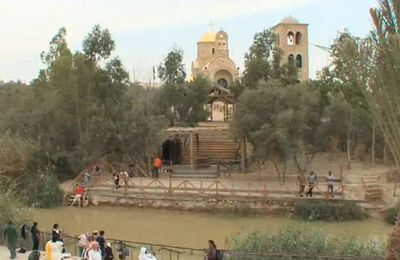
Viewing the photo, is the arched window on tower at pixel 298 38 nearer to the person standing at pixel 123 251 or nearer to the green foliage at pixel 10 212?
the green foliage at pixel 10 212

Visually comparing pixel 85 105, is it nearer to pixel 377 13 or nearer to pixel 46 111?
pixel 46 111

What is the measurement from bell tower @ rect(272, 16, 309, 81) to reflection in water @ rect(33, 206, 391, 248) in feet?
122

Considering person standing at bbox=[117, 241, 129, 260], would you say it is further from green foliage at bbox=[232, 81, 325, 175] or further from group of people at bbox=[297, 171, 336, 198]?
green foliage at bbox=[232, 81, 325, 175]

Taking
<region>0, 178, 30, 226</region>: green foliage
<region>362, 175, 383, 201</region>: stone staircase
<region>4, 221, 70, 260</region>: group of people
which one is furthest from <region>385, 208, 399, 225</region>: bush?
<region>0, 178, 30, 226</region>: green foliage

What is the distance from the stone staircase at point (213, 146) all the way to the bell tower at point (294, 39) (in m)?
22.3

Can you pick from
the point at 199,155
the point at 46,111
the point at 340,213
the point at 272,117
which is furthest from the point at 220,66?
the point at 340,213

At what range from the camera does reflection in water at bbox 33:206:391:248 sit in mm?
25398

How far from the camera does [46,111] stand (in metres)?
39.5

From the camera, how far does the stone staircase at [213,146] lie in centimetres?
4325

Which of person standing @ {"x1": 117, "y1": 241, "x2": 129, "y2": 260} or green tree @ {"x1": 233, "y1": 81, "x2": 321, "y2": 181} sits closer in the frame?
person standing @ {"x1": 117, "y1": 241, "x2": 129, "y2": 260}

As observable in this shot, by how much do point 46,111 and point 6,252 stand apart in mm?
22100

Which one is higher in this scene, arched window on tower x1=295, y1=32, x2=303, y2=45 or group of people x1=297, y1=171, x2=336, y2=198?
arched window on tower x1=295, y1=32, x2=303, y2=45

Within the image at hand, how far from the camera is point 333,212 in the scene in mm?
27688

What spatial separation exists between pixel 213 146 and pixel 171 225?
16567mm
